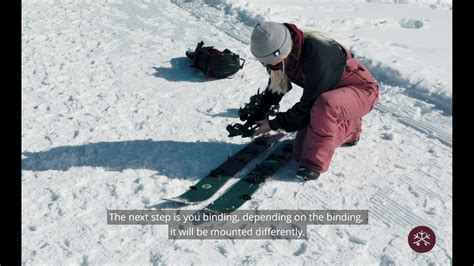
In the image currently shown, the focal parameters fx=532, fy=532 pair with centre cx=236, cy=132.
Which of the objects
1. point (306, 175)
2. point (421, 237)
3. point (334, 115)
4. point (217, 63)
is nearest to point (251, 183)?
point (306, 175)

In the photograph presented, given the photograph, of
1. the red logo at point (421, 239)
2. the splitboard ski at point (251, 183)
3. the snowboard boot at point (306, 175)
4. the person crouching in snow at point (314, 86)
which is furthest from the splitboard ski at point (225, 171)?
the red logo at point (421, 239)

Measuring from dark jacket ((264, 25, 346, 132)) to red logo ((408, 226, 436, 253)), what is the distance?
1146 mm

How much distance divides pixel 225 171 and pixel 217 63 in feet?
6.83

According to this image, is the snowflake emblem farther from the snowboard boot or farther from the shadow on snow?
the shadow on snow

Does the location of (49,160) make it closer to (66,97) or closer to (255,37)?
(66,97)

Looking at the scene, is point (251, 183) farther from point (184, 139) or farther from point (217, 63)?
point (217, 63)

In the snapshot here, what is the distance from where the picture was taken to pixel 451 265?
3.40 m

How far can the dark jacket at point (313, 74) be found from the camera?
3932 millimetres

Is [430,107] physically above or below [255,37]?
below

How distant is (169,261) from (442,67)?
438 cm

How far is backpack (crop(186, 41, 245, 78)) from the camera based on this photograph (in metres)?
6.13

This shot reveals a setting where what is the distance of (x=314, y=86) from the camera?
399 centimetres
